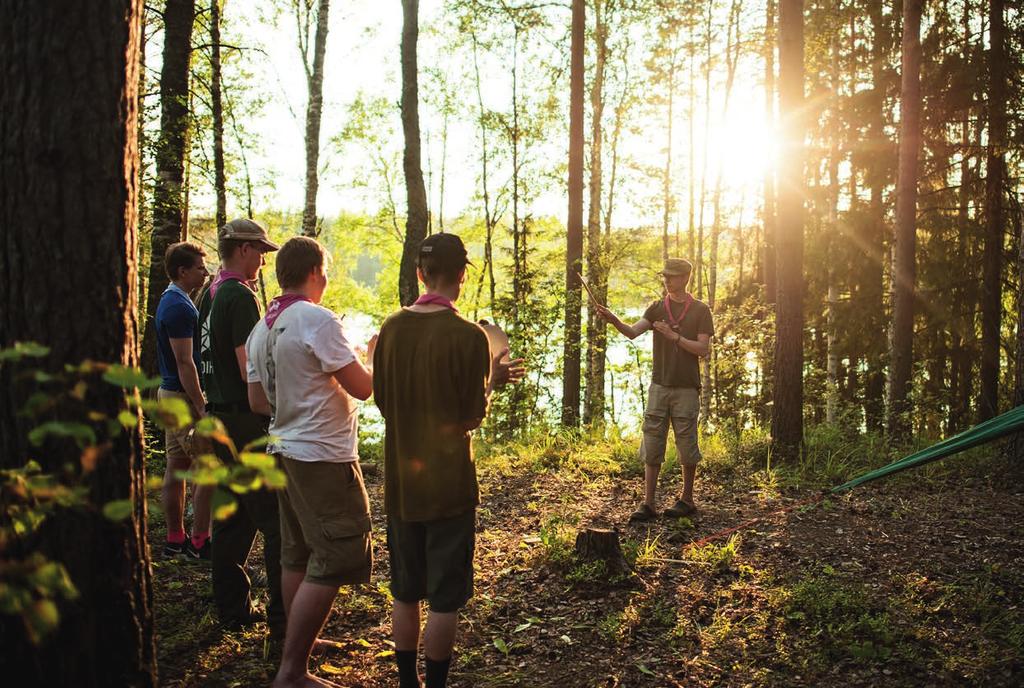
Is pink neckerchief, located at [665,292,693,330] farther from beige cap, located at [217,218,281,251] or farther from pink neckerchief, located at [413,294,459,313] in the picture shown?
beige cap, located at [217,218,281,251]

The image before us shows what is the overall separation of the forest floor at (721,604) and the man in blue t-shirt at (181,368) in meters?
0.23

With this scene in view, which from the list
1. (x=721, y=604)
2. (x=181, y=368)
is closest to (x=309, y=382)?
(x=181, y=368)

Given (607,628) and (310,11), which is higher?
(310,11)

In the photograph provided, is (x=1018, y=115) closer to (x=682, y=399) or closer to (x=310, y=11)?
(x=682, y=399)

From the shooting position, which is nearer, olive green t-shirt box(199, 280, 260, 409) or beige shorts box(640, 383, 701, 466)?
olive green t-shirt box(199, 280, 260, 409)

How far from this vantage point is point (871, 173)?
43.1 feet

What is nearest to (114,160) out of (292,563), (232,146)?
(292,563)

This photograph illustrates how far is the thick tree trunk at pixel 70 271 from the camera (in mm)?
1731

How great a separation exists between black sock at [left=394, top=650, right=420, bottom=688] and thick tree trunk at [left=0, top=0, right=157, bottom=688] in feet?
3.98

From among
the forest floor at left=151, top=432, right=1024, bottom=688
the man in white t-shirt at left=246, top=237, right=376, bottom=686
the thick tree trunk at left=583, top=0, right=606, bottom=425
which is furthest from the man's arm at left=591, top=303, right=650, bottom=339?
the thick tree trunk at left=583, top=0, right=606, bottom=425

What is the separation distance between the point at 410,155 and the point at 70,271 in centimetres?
861

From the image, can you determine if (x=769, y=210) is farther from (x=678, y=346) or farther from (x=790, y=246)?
(x=678, y=346)

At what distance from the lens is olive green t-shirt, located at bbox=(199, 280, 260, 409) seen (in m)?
3.46

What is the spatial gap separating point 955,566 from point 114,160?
5.19m
